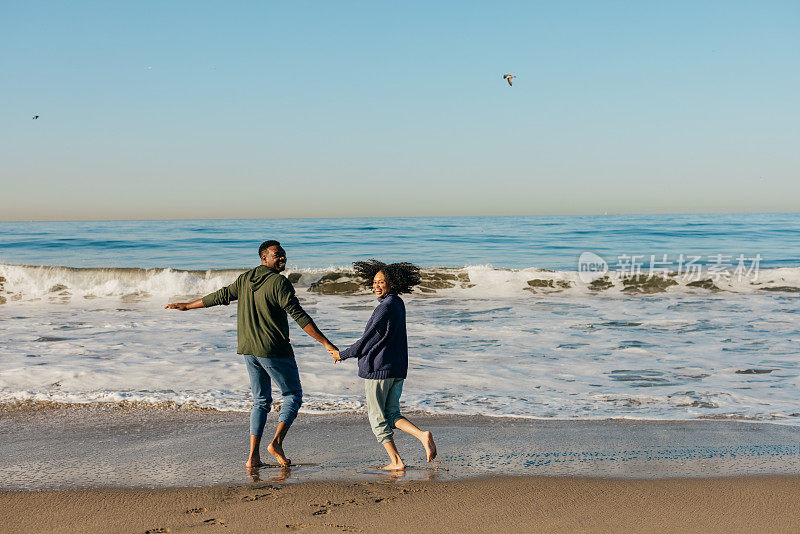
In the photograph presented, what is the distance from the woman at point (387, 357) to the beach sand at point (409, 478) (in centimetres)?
28

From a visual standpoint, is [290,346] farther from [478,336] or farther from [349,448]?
[478,336]

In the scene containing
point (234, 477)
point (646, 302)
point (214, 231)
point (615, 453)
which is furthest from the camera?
point (214, 231)

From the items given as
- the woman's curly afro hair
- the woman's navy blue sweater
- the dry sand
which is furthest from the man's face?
the dry sand

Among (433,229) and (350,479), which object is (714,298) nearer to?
(350,479)

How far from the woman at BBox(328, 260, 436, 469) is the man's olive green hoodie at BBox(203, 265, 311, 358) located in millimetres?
413

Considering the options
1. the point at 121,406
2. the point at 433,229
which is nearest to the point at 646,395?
the point at 121,406

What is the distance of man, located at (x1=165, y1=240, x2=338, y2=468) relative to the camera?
15.8 ft

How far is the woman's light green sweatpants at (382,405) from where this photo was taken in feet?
15.7

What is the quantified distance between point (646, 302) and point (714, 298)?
2388 millimetres

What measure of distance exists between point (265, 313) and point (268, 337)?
0.57 ft

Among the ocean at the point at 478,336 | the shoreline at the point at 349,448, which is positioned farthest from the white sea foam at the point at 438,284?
the shoreline at the point at 349,448

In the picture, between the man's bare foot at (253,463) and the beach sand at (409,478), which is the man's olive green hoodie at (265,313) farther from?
the beach sand at (409,478)

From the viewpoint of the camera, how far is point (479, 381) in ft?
26.4

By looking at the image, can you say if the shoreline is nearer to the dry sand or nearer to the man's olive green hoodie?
the dry sand
